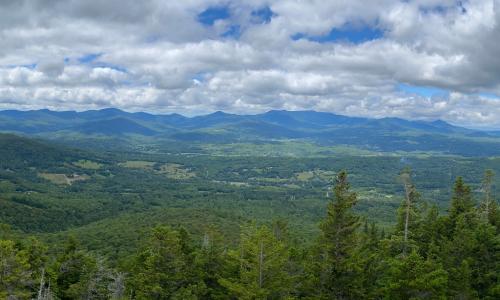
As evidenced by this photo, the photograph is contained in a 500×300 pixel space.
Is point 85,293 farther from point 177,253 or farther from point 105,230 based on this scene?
point 105,230

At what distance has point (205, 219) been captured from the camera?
7633 inches

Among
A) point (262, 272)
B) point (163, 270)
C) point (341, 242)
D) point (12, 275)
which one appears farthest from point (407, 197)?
point (12, 275)

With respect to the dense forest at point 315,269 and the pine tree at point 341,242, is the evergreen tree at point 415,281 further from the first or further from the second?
the pine tree at point 341,242

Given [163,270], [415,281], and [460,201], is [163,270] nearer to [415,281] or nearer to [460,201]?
[415,281]

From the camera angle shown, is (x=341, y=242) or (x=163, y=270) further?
(x=163, y=270)

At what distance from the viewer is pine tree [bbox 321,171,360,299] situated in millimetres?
38281

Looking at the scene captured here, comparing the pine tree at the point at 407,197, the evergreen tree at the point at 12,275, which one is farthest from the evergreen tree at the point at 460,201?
the evergreen tree at the point at 12,275

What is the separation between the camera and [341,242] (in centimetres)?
3838

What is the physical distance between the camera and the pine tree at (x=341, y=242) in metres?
38.3

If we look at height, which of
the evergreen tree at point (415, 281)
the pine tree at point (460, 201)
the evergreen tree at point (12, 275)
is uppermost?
the pine tree at point (460, 201)

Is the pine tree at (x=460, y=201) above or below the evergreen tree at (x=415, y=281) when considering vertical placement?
above

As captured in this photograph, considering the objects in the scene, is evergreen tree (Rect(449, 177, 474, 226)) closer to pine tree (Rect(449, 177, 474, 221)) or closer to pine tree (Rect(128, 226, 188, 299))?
pine tree (Rect(449, 177, 474, 221))

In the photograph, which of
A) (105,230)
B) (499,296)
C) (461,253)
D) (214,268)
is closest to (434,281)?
(499,296)

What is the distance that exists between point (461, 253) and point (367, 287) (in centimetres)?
1038
